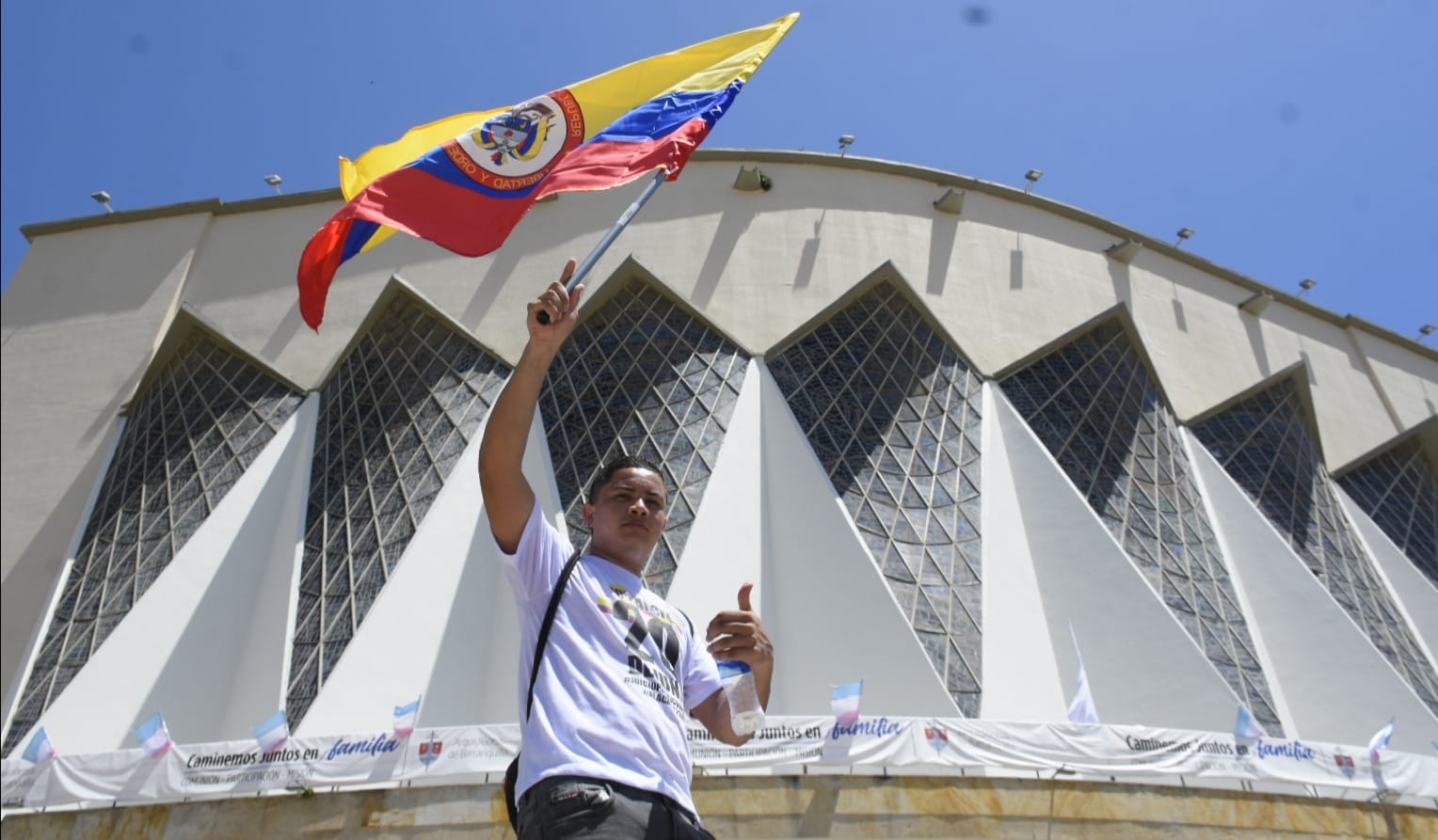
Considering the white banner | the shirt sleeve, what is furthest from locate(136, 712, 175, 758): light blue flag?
the shirt sleeve

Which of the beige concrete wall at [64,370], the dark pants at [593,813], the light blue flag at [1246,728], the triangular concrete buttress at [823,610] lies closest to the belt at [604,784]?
the dark pants at [593,813]

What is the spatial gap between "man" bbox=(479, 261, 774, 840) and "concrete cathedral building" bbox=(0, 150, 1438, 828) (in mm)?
8267

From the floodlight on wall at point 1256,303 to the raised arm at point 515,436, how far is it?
1607cm

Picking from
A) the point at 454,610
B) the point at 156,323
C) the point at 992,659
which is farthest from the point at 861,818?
the point at 156,323

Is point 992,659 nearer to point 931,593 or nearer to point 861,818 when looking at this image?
point 931,593

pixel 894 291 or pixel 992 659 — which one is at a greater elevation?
pixel 894 291

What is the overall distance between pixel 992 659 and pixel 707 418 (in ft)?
13.2

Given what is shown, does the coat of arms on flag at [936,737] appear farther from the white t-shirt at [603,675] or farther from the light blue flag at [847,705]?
the white t-shirt at [603,675]

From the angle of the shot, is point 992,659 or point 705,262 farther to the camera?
point 705,262

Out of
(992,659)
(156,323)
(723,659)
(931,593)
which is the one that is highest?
(156,323)

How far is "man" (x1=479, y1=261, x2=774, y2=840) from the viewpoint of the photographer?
1893mm

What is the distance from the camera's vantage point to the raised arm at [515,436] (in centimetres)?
214

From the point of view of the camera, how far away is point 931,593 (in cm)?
1145

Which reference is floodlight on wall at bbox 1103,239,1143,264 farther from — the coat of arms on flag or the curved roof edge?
the coat of arms on flag
